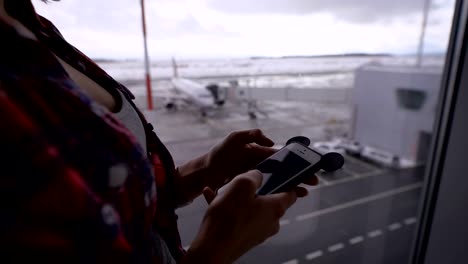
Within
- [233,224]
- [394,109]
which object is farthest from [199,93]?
[233,224]

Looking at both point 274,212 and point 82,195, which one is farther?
point 274,212

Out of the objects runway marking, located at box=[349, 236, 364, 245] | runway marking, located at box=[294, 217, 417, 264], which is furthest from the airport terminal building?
runway marking, located at box=[349, 236, 364, 245]

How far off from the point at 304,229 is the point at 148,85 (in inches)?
62.1

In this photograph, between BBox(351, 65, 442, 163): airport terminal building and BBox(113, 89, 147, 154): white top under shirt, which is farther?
BBox(351, 65, 442, 163): airport terminal building

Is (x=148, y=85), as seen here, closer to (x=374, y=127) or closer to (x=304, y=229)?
(x=304, y=229)

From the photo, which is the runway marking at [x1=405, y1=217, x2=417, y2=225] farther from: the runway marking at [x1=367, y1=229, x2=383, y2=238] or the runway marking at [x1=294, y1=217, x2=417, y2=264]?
the runway marking at [x1=367, y1=229, x2=383, y2=238]

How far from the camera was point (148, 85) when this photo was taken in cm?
148

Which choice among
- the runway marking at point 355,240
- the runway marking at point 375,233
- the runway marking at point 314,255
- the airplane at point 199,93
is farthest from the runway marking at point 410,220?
the airplane at point 199,93

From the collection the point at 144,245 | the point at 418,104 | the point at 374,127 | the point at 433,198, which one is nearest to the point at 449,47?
the point at 433,198

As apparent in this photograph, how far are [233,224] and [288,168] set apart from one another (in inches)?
6.8

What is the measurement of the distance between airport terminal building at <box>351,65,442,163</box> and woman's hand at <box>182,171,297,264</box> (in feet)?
11.7

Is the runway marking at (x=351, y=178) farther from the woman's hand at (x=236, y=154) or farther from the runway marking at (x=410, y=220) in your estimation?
the woman's hand at (x=236, y=154)

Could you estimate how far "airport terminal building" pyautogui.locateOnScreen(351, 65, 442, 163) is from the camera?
3.59 meters

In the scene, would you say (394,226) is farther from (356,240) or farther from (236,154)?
(236,154)
